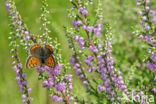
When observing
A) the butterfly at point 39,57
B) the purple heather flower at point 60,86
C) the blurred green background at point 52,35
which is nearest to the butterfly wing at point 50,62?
the butterfly at point 39,57

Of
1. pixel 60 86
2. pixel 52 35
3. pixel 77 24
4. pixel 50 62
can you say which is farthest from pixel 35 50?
pixel 52 35

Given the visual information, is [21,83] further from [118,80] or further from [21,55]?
[21,55]

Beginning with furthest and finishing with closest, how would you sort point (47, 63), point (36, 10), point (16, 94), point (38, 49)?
1. point (36, 10)
2. point (16, 94)
3. point (38, 49)
4. point (47, 63)

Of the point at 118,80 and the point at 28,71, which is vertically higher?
the point at 28,71

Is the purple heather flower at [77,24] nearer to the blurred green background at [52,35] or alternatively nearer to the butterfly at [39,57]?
the butterfly at [39,57]

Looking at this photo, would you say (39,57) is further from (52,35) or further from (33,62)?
(52,35)

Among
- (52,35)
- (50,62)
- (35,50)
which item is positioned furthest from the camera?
(52,35)

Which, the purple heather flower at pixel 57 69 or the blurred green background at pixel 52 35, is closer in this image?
the purple heather flower at pixel 57 69

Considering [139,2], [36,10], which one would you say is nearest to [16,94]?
[36,10]
